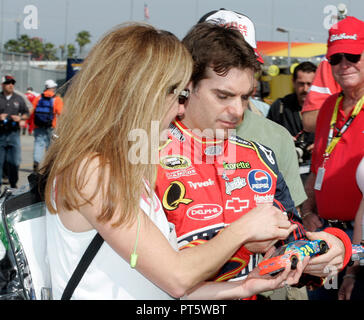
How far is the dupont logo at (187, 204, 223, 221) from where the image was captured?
185 centimetres

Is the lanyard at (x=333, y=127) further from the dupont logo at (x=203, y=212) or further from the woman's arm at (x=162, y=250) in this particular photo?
the woman's arm at (x=162, y=250)

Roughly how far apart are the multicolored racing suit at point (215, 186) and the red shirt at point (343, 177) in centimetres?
108

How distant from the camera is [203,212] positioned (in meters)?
1.87

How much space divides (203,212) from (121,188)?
1.45 ft

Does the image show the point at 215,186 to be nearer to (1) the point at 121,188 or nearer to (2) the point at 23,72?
(1) the point at 121,188

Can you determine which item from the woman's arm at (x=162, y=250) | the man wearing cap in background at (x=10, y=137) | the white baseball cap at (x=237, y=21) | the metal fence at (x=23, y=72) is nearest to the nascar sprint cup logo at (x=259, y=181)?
the woman's arm at (x=162, y=250)

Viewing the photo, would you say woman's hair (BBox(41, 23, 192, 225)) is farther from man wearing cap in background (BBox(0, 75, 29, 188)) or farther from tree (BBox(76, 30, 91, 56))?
tree (BBox(76, 30, 91, 56))

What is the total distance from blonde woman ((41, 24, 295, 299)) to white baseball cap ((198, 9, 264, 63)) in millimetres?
651

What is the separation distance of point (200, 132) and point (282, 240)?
1.66 ft

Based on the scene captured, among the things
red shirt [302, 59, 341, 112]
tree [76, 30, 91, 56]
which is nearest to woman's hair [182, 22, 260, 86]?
red shirt [302, 59, 341, 112]

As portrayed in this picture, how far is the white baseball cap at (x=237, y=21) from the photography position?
2286 millimetres
